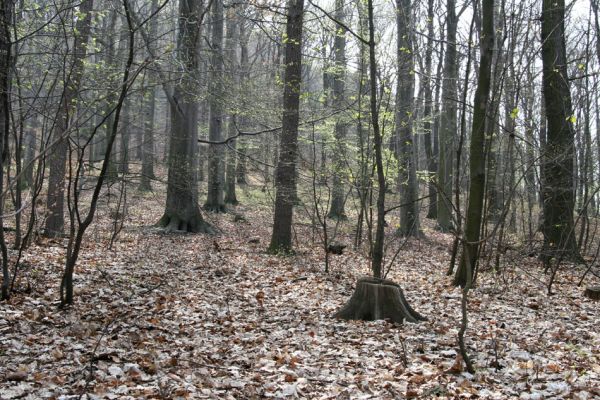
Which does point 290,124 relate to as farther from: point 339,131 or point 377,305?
point 339,131

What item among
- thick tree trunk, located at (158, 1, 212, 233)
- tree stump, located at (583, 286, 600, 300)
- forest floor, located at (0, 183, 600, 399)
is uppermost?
thick tree trunk, located at (158, 1, 212, 233)

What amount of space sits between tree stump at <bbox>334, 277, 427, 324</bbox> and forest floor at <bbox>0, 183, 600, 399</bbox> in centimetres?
20

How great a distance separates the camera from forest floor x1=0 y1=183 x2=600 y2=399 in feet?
14.0

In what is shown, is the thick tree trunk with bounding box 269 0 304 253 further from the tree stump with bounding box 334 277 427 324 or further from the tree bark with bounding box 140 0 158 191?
the tree stump with bounding box 334 277 427 324

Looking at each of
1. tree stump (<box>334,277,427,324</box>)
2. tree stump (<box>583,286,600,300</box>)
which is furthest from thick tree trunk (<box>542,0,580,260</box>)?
tree stump (<box>334,277,427,324</box>)

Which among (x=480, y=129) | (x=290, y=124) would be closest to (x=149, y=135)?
(x=290, y=124)

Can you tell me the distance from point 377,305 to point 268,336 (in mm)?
1525

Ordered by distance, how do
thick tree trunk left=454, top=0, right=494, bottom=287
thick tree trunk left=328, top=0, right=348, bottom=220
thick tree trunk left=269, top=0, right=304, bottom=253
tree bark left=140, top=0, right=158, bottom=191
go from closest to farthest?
tree bark left=140, top=0, right=158, bottom=191 < thick tree trunk left=454, top=0, right=494, bottom=287 < thick tree trunk left=269, top=0, right=304, bottom=253 < thick tree trunk left=328, top=0, right=348, bottom=220

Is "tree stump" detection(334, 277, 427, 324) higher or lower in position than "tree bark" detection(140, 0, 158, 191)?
lower

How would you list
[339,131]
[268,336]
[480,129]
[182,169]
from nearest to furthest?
[268,336]
[480,129]
[182,169]
[339,131]

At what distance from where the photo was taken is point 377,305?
21.4 feet

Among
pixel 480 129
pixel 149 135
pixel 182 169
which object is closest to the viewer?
pixel 480 129

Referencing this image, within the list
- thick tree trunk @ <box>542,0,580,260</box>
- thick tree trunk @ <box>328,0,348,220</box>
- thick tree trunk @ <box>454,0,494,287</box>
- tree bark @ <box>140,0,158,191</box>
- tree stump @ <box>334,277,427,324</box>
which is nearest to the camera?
tree stump @ <box>334,277,427,324</box>

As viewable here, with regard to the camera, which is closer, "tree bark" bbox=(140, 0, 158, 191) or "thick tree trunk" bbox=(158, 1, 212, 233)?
"tree bark" bbox=(140, 0, 158, 191)
